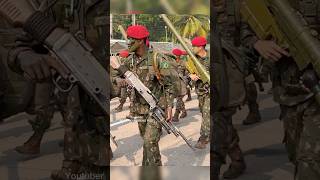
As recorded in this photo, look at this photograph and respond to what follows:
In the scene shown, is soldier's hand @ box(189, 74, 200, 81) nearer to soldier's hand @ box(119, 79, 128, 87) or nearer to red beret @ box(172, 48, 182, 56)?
red beret @ box(172, 48, 182, 56)

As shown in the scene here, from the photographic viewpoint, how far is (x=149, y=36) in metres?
4.66

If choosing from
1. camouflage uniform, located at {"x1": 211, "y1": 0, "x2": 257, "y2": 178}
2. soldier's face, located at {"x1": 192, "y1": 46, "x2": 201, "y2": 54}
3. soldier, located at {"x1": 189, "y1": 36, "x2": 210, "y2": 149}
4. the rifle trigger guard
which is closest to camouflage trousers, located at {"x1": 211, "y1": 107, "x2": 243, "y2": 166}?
camouflage uniform, located at {"x1": 211, "y1": 0, "x2": 257, "y2": 178}

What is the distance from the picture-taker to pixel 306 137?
3.44 metres

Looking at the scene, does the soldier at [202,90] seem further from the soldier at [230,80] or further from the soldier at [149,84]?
the soldier at [230,80]

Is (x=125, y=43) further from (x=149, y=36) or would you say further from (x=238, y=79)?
(x=238, y=79)

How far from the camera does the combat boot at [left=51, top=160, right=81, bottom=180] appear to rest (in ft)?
12.4

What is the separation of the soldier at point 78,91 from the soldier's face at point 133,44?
103cm

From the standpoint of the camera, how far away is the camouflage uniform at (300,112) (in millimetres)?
3412

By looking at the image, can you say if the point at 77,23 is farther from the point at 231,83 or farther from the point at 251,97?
the point at 251,97

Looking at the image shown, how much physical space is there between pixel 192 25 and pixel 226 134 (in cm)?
92

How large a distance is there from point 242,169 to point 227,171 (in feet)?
0.33

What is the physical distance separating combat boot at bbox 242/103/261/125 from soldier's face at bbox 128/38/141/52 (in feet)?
4.11

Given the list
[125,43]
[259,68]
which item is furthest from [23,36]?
[259,68]

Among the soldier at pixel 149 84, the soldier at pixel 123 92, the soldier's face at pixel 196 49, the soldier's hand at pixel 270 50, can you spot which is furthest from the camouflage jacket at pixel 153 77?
the soldier's hand at pixel 270 50
